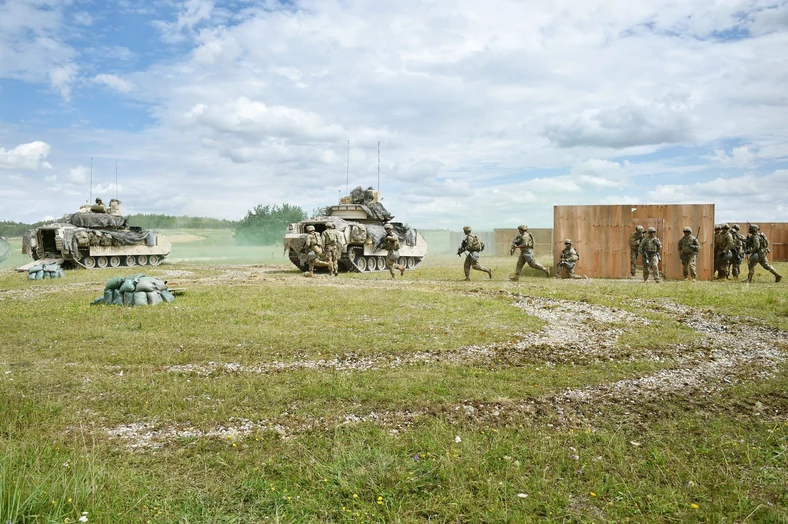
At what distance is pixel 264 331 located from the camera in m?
9.50

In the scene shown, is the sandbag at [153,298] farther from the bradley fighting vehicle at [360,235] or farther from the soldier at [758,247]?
the soldier at [758,247]

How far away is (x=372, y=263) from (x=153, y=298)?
40.2ft

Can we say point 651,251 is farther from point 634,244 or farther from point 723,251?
point 723,251

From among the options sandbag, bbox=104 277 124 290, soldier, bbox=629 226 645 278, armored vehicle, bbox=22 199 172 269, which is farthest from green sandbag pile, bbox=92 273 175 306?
soldier, bbox=629 226 645 278

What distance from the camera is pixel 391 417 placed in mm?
5371

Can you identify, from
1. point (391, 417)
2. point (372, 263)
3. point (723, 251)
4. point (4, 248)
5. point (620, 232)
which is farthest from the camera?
point (4, 248)

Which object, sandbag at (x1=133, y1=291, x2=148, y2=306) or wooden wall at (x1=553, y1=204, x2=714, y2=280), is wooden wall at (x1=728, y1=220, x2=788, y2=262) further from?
sandbag at (x1=133, y1=291, x2=148, y2=306)

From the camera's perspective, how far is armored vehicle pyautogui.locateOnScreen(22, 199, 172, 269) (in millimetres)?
24969

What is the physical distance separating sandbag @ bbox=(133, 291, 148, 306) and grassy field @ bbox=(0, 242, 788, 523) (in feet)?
4.04

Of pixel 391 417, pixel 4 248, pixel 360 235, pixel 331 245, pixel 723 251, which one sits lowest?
pixel 391 417

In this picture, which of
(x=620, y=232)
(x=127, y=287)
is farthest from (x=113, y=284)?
(x=620, y=232)

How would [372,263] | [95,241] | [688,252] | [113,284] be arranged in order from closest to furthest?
[113,284]
[688,252]
[372,263]
[95,241]

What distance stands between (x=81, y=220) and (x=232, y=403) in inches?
934

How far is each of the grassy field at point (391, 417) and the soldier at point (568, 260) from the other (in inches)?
312
